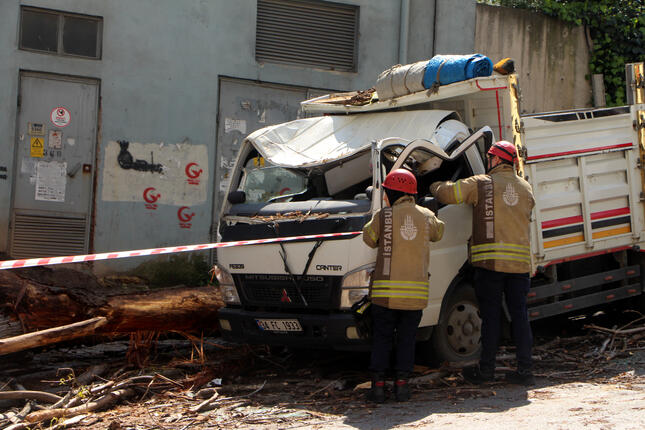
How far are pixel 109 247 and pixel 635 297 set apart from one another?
Result: 6.86m

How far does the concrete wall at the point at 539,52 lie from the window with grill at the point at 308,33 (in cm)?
230

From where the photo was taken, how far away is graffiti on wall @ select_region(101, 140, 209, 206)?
10.9 meters

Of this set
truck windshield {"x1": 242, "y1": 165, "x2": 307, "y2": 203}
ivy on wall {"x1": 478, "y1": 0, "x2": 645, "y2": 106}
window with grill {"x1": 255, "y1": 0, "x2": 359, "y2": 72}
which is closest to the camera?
truck windshield {"x1": 242, "y1": 165, "x2": 307, "y2": 203}

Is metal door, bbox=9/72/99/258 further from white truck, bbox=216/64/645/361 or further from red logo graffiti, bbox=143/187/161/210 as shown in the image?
white truck, bbox=216/64/645/361

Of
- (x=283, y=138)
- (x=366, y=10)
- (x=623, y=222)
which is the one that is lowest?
(x=623, y=222)

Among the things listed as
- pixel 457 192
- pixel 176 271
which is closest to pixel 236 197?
pixel 457 192

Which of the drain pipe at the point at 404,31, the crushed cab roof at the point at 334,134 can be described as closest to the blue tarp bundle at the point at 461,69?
the crushed cab roof at the point at 334,134

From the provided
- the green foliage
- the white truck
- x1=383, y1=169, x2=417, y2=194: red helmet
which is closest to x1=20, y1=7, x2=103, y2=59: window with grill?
the green foliage

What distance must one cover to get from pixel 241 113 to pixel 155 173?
158cm

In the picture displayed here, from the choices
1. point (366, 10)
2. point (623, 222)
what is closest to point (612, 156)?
point (623, 222)

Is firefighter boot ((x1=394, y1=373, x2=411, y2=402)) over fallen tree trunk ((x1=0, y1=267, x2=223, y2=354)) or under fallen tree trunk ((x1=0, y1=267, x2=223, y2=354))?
under

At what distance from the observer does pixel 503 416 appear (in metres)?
5.02

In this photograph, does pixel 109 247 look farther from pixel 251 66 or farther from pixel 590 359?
pixel 590 359

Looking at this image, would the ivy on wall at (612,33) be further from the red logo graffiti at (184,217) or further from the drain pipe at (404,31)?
the red logo graffiti at (184,217)
